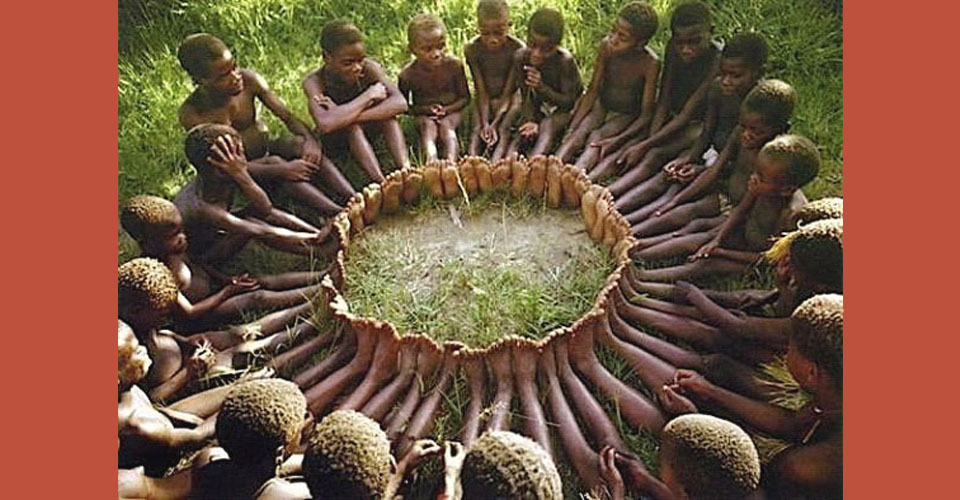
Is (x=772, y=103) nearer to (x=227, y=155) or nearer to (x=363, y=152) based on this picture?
(x=363, y=152)

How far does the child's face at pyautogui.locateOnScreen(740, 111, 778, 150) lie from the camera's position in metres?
4.20

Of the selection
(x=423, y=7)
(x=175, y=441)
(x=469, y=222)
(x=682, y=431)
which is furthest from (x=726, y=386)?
(x=423, y=7)

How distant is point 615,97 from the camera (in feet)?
16.4

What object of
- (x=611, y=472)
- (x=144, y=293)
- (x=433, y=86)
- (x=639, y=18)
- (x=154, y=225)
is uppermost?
(x=639, y=18)

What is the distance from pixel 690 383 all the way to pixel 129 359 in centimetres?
189

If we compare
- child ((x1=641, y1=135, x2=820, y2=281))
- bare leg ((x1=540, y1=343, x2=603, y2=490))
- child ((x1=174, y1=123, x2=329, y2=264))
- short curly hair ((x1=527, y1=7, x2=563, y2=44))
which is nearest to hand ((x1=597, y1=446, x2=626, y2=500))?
bare leg ((x1=540, y1=343, x2=603, y2=490))

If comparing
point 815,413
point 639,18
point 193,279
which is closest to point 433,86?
point 639,18

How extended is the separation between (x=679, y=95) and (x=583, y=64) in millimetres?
881

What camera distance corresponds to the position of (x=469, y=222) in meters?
4.82

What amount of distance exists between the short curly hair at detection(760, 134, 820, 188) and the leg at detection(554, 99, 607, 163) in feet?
3.85

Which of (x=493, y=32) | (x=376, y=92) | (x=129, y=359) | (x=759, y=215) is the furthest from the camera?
(x=493, y=32)

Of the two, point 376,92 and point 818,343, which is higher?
point 376,92

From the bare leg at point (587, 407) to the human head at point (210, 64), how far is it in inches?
76.0

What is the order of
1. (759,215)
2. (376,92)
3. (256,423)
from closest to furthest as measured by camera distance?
(256,423), (759,215), (376,92)
